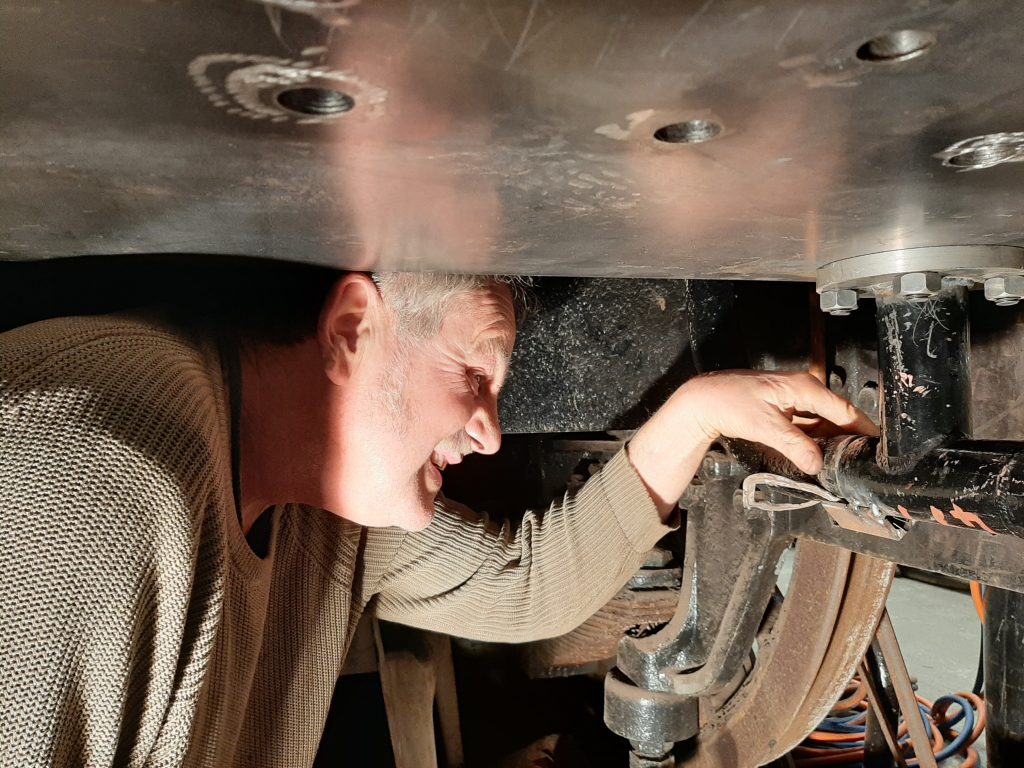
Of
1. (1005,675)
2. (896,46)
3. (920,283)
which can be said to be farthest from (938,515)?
(1005,675)

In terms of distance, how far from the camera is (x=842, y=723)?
1.94 meters

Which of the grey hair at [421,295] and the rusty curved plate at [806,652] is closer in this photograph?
the grey hair at [421,295]

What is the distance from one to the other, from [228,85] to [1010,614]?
0.95 metres

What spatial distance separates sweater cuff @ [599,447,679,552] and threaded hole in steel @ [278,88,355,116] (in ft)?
2.99

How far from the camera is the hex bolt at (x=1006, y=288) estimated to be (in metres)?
0.54

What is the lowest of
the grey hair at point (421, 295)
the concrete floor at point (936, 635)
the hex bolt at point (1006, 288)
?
the concrete floor at point (936, 635)

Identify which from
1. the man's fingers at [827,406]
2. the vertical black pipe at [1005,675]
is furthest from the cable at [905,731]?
the man's fingers at [827,406]

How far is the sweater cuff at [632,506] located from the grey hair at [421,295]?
1.19 feet

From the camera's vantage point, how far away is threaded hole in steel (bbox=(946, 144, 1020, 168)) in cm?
34

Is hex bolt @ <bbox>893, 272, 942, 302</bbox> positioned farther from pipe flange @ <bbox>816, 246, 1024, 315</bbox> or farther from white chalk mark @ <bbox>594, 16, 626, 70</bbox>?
white chalk mark @ <bbox>594, 16, 626, 70</bbox>

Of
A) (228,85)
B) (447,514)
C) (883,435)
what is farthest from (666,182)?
(447,514)

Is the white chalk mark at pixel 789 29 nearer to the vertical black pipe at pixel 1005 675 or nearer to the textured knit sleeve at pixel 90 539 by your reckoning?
the textured knit sleeve at pixel 90 539

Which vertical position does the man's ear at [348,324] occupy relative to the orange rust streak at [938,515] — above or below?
above

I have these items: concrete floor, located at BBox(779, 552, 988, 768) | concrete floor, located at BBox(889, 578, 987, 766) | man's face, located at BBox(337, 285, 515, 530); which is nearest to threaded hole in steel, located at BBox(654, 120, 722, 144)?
man's face, located at BBox(337, 285, 515, 530)
